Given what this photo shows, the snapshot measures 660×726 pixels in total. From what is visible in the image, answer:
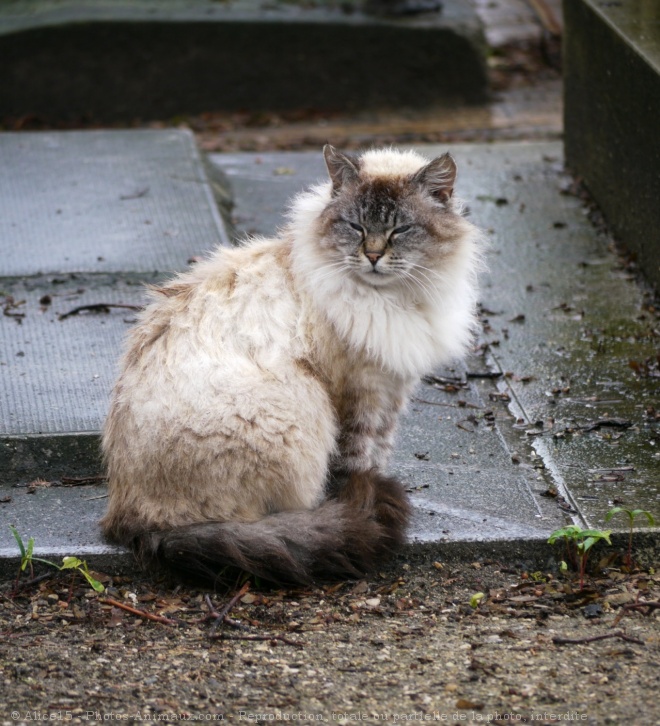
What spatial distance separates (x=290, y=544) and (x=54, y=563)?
87cm

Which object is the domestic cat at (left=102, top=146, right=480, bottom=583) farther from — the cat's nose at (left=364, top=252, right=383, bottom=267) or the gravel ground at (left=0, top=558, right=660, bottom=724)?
the gravel ground at (left=0, top=558, right=660, bottom=724)

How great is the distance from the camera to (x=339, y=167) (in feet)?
13.2

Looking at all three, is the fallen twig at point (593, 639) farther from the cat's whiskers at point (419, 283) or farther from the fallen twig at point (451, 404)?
the fallen twig at point (451, 404)

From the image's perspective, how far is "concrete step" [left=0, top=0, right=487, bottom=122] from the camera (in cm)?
959

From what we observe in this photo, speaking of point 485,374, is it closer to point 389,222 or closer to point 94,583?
point 389,222

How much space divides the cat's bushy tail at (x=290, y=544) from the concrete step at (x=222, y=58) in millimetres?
7041

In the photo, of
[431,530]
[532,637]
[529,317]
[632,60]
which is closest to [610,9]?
[632,60]

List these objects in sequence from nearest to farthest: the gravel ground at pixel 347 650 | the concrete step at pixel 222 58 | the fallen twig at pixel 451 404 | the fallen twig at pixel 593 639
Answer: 1. the gravel ground at pixel 347 650
2. the fallen twig at pixel 593 639
3. the fallen twig at pixel 451 404
4. the concrete step at pixel 222 58

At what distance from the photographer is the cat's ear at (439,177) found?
3922 mm

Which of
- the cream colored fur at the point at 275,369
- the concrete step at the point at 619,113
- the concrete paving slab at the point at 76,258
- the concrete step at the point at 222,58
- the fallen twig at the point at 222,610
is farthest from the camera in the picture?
the concrete step at the point at 222,58

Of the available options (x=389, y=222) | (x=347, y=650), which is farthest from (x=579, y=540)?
(x=389, y=222)

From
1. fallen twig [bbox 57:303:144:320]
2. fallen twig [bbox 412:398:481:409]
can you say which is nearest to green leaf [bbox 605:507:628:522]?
fallen twig [bbox 412:398:481:409]

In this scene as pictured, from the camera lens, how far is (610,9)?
7.04 meters

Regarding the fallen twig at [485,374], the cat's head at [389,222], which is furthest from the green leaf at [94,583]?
the fallen twig at [485,374]
